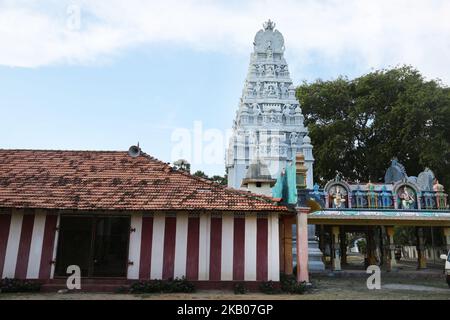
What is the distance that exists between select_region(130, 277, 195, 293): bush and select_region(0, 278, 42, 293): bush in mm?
2825

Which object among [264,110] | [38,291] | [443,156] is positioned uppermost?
[264,110]

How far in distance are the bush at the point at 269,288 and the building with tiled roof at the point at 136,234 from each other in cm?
20

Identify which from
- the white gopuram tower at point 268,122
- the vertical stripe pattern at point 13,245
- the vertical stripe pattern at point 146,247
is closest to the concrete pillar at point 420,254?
the white gopuram tower at point 268,122

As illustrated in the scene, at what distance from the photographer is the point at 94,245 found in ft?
39.3

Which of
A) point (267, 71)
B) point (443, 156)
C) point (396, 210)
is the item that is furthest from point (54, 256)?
point (443, 156)

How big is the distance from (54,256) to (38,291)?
3.45 feet

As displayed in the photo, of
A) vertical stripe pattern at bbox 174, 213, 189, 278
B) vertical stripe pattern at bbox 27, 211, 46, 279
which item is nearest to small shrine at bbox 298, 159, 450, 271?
vertical stripe pattern at bbox 174, 213, 189, 278

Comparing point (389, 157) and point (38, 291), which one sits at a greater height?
point (389, 157)

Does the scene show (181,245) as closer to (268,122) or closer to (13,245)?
(13,245)

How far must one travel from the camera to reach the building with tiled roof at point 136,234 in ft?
38.3

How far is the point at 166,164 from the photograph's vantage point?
1474 centimetres
